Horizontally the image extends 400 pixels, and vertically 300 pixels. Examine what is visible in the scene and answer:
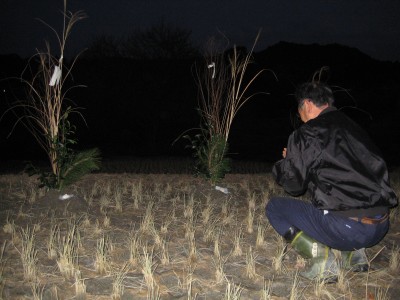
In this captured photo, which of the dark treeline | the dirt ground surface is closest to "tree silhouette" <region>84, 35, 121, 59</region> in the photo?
the dark treeline

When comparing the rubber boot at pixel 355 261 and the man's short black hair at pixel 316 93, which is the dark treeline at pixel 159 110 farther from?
the man's short black hair at pixel 316 93

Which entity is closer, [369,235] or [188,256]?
[369,235]

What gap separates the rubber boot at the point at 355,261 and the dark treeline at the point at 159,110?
8.67 m

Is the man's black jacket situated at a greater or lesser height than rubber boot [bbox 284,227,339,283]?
greater

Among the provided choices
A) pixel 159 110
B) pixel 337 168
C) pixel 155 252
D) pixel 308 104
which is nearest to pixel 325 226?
pixel 337 168

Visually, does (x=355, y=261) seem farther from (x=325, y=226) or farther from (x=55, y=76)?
(x=55, y=76)

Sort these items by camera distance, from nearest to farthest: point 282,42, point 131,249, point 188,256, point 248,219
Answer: point 131,249
point 188,256
point 248,219
point 282,42

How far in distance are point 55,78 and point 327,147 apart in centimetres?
278

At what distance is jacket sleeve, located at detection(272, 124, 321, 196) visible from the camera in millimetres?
2408

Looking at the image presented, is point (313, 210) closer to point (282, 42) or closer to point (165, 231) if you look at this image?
point (165, 231)

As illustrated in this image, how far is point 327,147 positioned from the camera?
2.38 m

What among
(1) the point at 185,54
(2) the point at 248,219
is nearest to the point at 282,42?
(1) the point at 185,54

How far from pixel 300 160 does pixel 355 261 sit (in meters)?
0.99

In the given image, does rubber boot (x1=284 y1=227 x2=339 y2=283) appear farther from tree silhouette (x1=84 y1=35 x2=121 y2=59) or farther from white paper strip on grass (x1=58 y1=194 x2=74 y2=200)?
tree silhouette (x1=84 y1=35 x2=121 y2=59)
